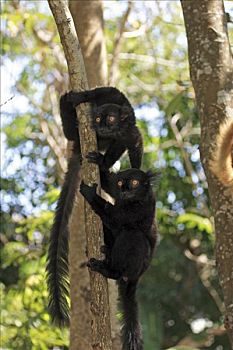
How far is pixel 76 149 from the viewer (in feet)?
19.1

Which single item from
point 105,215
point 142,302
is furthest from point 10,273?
point 105,215

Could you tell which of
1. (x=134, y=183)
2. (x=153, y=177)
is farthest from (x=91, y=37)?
(x=134, y=183)

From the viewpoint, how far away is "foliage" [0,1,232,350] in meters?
10.6

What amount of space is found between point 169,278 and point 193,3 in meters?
8.61

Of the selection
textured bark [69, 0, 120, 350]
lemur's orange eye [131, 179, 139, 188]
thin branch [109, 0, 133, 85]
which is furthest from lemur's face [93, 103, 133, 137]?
thin branch [109, 0, 133, 85]

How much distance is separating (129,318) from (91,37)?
10.6 feet

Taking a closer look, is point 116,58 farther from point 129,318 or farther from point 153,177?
point 129,318

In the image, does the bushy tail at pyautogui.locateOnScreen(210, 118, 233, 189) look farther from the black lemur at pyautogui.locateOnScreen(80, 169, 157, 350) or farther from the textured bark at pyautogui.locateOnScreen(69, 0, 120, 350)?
the textured bark at pyautogui.locateOnScreen(69, 0, 120, 350)

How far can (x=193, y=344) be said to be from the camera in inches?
422

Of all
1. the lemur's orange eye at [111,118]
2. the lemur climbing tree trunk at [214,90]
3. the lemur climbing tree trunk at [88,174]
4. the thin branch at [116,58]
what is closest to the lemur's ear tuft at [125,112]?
the lemur's orange eye at [111,118]

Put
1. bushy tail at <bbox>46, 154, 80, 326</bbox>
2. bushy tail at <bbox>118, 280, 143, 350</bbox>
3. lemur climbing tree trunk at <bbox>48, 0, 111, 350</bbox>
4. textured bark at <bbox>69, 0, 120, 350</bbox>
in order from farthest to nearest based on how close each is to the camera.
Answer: textured bark at <bbox>69, 0, 120, 350</bbox> < bushy tail at <bbox>118, 280, 143, 350</bbox> < bushy tail at <bbox>46, 154, 80, 326</bbox> < lemur climbing tree trunk at <bbox>48, 0, 111, 350</bbox>

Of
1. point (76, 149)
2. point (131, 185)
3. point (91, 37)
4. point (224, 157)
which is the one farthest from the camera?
point (91, 37)

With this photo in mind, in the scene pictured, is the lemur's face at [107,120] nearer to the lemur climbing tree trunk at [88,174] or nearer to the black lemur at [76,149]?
the black lemur at [76,149]

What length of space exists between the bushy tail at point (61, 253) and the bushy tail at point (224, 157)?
1530 millimetres
